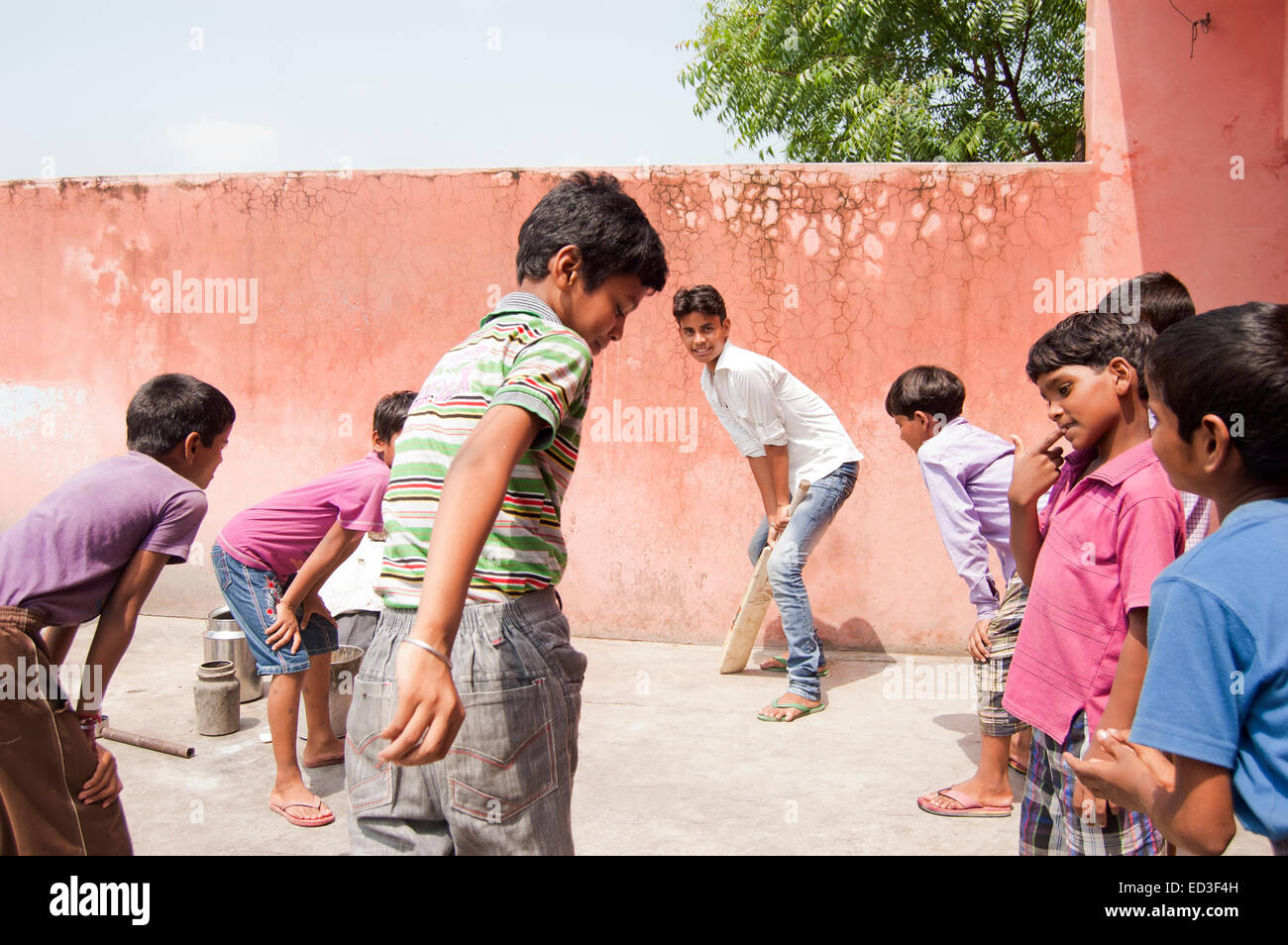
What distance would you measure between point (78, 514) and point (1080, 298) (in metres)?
4.79

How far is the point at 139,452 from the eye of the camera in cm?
250

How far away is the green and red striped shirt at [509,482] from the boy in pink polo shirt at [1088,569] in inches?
42.5

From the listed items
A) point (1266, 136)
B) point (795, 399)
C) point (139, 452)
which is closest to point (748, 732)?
point (795, 399)

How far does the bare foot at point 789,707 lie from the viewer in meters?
4.22

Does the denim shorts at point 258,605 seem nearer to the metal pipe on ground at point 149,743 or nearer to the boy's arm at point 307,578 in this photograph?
the boy's arm at point 307,578

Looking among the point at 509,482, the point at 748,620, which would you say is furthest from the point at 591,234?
the point at 748,620

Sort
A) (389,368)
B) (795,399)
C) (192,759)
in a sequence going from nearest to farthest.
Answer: (192,759), (795,399), (389,368)

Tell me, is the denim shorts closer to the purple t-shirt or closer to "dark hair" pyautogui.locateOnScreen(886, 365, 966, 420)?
the purple t-shirt

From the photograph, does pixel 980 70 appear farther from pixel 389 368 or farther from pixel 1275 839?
pixel 1275 839

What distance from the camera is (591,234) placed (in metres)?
1.49

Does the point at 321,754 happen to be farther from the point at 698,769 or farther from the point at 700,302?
the point at 700,302

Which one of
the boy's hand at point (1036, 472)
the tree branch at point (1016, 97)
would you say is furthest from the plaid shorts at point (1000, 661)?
the tree branch at point (1016, 97)

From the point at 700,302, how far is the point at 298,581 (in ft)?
7.77

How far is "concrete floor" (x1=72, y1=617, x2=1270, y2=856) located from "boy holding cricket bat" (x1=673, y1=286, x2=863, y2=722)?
445mm
